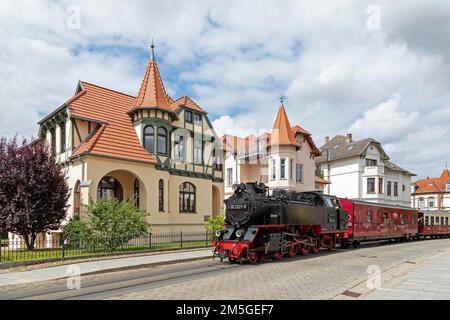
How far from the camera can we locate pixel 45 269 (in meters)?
12.9

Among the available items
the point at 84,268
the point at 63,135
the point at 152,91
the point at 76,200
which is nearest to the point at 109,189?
the point at 76,200

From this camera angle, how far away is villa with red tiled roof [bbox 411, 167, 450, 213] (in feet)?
216

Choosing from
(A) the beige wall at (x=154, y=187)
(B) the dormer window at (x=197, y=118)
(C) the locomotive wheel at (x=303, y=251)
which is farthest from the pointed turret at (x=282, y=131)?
(C) the locomotive wheel at (x=303, y=251)

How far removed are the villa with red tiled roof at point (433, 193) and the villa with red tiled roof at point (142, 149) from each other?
52003mm

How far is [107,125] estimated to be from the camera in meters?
22.1

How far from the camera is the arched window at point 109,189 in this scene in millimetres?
22188

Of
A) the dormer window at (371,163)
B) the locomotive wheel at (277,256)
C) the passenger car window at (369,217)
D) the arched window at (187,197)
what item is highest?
the dormer window at (371,163)

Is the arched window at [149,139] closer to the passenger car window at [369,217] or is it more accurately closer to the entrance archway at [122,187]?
the entrance archway at [122,187]

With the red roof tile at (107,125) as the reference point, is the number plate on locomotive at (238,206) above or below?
below

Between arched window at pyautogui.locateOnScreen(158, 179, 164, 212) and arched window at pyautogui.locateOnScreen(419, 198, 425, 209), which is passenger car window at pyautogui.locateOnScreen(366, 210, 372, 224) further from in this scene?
arched window at pyautogui.locateOnScreen(419, 198, 425, 209)

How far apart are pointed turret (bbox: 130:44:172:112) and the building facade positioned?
2818cm
